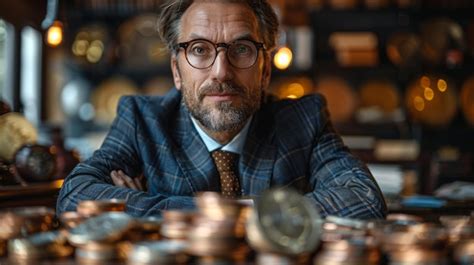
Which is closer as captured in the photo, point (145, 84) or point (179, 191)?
point (179, 191)

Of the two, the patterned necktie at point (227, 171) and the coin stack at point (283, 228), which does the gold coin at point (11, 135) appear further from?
the coin stack at point (283, 228)

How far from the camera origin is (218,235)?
1.29 metres

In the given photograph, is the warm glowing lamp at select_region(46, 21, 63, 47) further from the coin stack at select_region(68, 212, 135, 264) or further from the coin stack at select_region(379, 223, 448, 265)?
the coin stack at select_region(379, 223, 448, 265)

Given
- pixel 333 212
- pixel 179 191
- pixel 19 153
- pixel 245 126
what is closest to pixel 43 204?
pixel 19 153

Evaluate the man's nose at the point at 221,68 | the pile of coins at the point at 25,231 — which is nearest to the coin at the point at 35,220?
the pile of coins at the point at 25,231

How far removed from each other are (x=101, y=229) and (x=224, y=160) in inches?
55.8

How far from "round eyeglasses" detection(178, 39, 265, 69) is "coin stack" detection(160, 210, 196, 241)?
124 centimetres

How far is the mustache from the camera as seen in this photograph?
264 centimetres

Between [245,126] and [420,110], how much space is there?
4322mm

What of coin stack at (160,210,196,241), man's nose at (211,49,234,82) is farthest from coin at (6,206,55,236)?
man's nose at (211,49,234,82)

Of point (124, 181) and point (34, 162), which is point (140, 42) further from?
point (124, 181)

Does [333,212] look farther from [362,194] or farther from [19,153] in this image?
[19,153]

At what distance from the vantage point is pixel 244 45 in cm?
270

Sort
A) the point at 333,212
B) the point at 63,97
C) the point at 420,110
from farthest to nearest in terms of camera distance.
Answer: the point at 63,97 → the point at 420,110 → the point at 333,212
